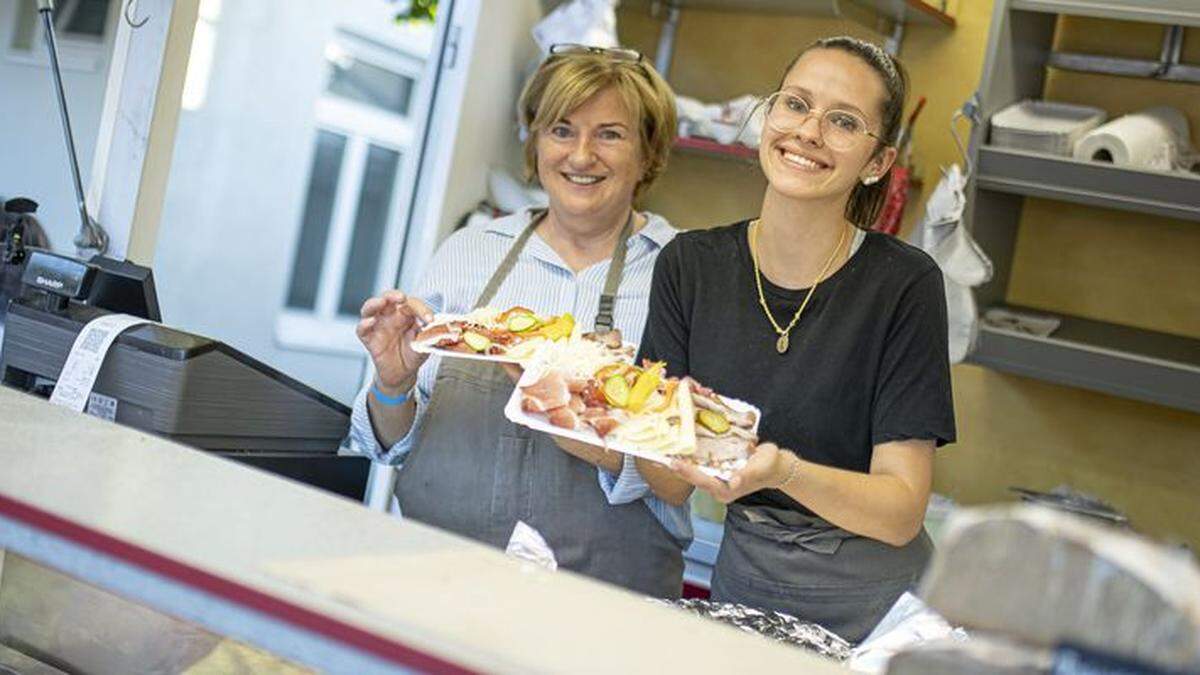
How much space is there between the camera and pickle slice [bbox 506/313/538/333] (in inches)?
85.4

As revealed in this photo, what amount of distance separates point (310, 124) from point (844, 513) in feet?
19.5

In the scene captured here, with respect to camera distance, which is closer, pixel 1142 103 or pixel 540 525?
pixel 540 525

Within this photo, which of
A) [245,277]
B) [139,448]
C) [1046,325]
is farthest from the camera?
[245,277]

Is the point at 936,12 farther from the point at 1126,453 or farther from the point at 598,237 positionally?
the point at 598,237

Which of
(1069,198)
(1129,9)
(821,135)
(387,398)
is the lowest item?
(387,398)

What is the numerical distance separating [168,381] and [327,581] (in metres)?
1.24

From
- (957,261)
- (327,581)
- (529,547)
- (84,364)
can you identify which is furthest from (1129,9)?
(327,581)

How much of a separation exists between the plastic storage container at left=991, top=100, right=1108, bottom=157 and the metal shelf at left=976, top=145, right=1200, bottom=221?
42mm

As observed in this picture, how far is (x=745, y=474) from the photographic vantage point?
1805mm

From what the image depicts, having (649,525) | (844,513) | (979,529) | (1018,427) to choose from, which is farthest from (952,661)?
(1018,427)

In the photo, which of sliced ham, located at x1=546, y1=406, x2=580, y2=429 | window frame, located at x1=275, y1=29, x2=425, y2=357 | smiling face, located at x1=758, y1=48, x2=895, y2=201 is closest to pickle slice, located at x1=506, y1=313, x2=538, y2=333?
sliced ham, located at x1=546, y1=406, x2=580, y2=429

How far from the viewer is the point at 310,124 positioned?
7.55m

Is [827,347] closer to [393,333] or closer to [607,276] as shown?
[607,276]

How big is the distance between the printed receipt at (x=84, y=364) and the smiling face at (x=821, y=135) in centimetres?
99
